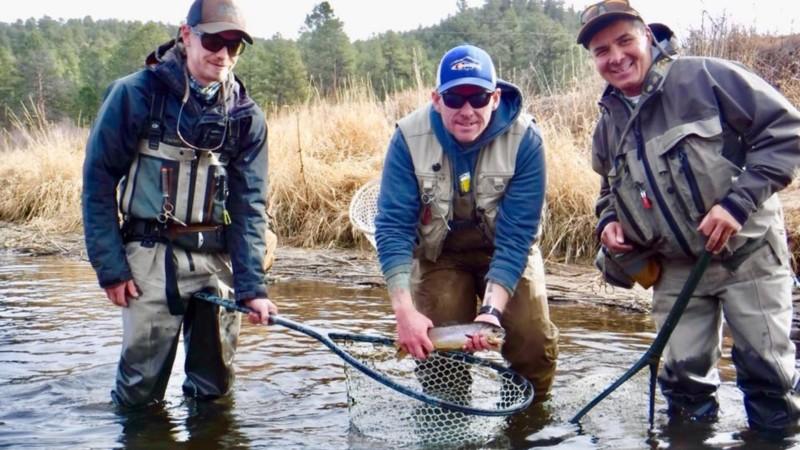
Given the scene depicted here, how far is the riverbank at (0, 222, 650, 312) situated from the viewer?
6922 millimetres

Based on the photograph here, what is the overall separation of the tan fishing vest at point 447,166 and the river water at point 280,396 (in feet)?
3.39

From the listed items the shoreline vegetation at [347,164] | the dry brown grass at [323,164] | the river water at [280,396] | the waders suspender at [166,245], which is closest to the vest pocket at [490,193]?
the river water at [280,396]

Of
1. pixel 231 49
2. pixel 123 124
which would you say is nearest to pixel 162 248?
pixel 123 124

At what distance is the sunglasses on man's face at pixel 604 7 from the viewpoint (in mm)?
3777

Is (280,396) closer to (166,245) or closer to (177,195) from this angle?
(166,245)

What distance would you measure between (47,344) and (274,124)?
6.50 metres

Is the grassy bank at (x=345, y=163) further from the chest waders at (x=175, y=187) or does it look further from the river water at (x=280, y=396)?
the chest waders at (x=175, y=187)

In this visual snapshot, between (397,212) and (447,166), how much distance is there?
301mm

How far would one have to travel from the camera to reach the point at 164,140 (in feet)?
13.2

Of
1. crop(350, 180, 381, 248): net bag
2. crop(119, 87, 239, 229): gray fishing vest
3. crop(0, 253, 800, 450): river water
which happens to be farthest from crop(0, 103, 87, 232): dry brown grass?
crop(119, 87, 239, 229): gray fishing vest

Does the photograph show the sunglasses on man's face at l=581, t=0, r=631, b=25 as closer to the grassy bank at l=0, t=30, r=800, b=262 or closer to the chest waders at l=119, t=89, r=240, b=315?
the chest waders at l=119, t=89, r=240, b=315

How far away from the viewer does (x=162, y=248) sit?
162 inches

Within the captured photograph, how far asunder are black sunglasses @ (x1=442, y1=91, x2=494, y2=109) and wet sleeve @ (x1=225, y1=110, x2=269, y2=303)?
0.97m

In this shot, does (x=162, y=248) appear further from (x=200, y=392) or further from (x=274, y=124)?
(x=274, y=124)
